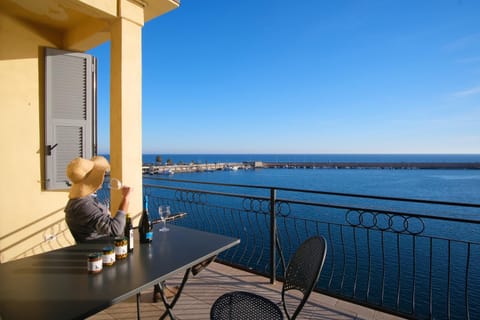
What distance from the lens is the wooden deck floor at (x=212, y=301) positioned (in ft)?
7.76

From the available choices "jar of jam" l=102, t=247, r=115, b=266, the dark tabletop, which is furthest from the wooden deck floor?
"jar of jam" l=102, t=247, r=115, b=266

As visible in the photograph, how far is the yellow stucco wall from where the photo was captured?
281 centimetres

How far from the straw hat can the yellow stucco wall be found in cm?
178

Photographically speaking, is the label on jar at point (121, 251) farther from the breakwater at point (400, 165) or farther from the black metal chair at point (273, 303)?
the breakwater at point (400, 165)

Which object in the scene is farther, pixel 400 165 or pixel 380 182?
pixel 400 165

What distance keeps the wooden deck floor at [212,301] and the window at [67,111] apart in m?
1.70

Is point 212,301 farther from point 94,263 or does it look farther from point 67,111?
point 67,111

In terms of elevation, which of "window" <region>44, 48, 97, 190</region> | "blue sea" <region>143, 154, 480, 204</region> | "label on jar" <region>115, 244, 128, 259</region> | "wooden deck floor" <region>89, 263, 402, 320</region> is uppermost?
"window" <region>44, 48, 97, 190</region>

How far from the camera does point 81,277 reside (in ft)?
4.17

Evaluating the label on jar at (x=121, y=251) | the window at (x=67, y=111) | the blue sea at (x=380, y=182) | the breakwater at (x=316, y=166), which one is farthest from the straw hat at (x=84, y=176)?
the breakwater at (x=316, y=166)

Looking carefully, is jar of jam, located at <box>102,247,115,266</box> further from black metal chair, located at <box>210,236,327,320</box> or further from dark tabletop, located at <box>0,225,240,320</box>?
black metal chair, located at <box>210,236,327,320</box>

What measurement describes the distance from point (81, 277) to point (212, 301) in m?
1.66

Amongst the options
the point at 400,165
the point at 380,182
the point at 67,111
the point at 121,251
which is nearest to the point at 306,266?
the point at 121,251

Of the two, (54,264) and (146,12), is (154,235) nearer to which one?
(54,264)
